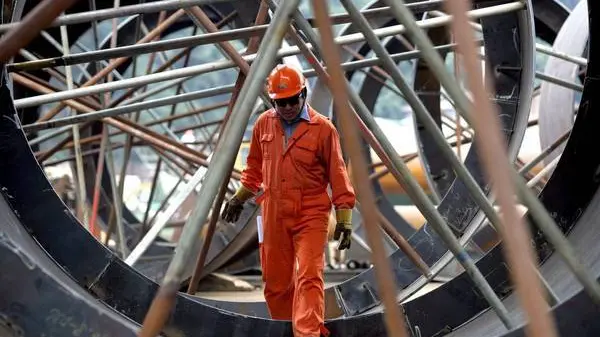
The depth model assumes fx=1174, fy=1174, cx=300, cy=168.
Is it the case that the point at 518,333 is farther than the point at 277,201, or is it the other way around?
the point at 277,201

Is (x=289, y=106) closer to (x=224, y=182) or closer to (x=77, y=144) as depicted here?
(x=224, y=182)

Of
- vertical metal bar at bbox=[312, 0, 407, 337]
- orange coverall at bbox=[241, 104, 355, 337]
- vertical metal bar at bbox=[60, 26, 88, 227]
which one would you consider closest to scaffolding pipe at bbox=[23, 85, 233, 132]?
orange coverall at bbox=[241, 104, 355, 337]

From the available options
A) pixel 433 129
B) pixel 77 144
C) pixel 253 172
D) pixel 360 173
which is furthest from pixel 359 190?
pixel 77 144

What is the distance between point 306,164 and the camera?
6.49 meters

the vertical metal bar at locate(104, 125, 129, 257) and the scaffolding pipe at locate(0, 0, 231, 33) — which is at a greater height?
the vertical metal bar at locate(104, 125, 129, 257)

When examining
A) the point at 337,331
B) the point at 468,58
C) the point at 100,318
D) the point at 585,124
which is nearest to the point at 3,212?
the point at 100,318

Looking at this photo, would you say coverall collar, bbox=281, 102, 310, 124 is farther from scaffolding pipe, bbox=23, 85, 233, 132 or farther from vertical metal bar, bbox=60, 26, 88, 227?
vertical metal bar, bbox=60, 26, 88, 227

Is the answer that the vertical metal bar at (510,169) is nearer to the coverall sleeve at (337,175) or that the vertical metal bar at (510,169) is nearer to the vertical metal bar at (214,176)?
the vertical metal bar at (214,176)

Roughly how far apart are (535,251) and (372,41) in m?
2.32

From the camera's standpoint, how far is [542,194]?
271 inches

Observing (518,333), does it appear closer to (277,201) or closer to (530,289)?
(530,289)

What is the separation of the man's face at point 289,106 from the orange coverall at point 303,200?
0.25 ft

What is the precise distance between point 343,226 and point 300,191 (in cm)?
32

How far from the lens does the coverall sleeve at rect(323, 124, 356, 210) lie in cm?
646
